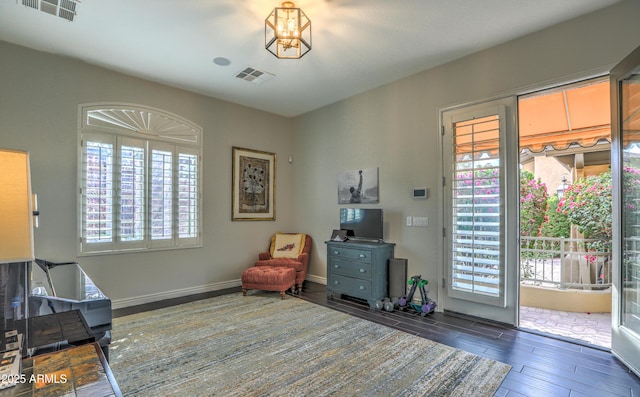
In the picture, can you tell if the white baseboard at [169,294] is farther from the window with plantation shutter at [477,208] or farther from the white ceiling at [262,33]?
the window with plantation shutter at [477,208]

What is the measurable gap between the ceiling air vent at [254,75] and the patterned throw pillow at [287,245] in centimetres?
261

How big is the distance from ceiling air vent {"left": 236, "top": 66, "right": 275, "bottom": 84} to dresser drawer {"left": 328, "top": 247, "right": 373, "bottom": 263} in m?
2.58

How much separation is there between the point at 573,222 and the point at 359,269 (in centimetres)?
330

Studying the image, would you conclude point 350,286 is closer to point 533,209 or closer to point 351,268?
point 351,268

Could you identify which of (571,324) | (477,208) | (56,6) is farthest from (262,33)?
(571,324)

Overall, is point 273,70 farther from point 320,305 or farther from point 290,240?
point 320,305

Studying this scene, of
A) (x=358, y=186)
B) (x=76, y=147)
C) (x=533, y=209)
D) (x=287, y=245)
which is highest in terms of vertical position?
(x=76, y=147)

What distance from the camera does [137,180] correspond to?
4.12 meters

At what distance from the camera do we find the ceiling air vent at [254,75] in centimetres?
402

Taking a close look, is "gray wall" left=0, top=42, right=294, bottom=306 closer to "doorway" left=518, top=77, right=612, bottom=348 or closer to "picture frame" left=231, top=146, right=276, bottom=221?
"picture frame" left=231, top=146, right=276, bottom=221

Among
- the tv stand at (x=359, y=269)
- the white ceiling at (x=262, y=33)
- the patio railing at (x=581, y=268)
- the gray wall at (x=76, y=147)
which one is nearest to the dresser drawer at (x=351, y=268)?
the tv stand at (x=359, y=269)

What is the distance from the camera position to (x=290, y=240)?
5.38 metres

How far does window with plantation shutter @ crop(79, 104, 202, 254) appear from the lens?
380 cm

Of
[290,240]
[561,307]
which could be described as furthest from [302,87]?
[561,307]
